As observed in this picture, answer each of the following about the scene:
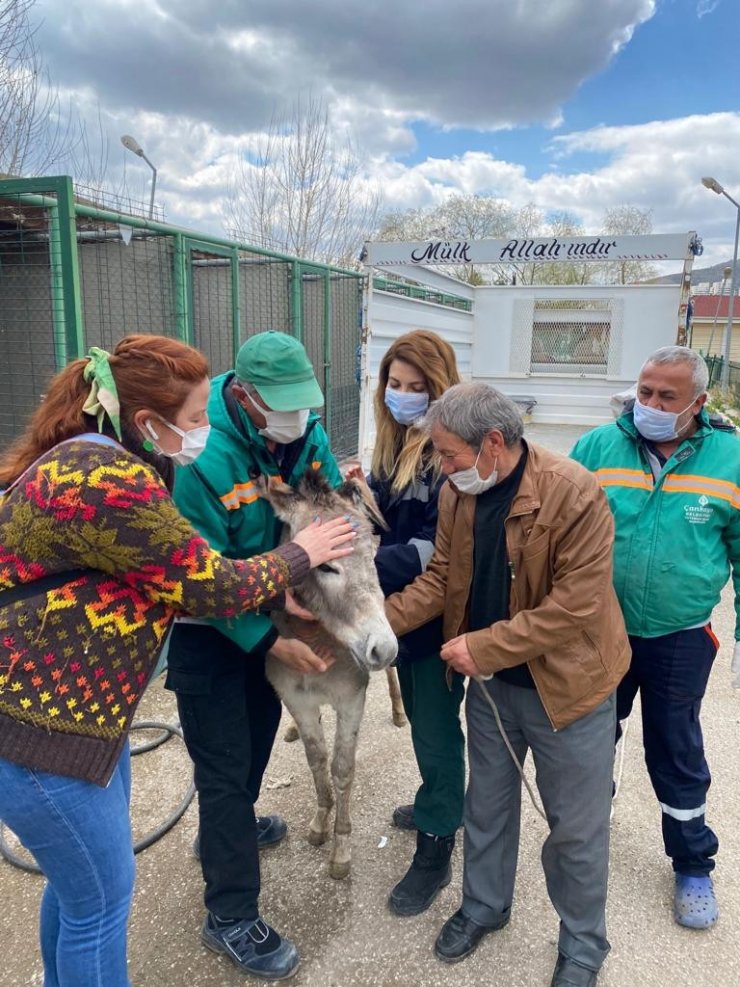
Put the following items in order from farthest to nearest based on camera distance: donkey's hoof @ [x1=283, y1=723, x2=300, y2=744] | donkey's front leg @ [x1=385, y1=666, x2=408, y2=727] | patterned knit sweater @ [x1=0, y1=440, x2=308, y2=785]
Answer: donkey's front leg @ [x1=385, y1=666, x2=408, y2=727] < donkey's hoof @ [x1=283, y1=723, x2=300, y2=744] < patterned knit sweater @ [x1=0, y1=440, x2=308, y2=785]

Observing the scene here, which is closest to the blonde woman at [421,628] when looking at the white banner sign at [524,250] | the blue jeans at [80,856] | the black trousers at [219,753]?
the black trousers at [219,753]

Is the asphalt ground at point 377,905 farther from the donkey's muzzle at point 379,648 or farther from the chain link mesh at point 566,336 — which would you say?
the chain link mesh at point 566,336

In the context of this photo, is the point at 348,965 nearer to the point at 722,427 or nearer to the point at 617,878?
the point at 617,878

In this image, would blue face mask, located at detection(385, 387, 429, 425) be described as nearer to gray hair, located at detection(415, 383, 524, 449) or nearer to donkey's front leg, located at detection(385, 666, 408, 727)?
gray hair, located at detection(415, 383, 524, 449)

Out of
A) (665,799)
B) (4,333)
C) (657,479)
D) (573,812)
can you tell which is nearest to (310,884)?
(573,812)


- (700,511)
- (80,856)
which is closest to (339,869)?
(80,856)

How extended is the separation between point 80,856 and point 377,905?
1.46 metres

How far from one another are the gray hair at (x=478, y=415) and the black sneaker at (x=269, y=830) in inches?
80.4

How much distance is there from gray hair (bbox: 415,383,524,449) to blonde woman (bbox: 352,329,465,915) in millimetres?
519

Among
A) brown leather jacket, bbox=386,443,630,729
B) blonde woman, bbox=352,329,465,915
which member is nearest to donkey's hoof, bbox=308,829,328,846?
blonde woman, bbox=352,329,465,915

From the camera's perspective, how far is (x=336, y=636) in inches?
90.0

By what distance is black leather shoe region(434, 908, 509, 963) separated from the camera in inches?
89.5

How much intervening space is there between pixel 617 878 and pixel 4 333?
16.2 feet

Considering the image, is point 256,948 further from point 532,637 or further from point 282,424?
point 282,424
